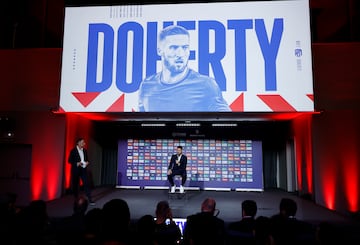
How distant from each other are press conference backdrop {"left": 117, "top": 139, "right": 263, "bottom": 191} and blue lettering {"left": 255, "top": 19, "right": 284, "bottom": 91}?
9.55 feet

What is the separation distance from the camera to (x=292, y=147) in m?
8.49

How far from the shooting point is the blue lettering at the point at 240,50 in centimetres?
629

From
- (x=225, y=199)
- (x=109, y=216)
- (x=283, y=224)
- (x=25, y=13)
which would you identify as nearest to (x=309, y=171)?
(x=225, y=199)

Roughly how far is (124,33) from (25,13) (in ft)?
13.8

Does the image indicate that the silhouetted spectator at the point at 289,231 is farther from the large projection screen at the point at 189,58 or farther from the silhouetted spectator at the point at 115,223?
the large projection screen at the point at 189,58

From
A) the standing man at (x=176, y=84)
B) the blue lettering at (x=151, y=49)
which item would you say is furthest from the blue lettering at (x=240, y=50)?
the blue lettering at (x=151, y=49)

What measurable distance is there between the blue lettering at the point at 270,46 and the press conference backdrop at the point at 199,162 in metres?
2.91

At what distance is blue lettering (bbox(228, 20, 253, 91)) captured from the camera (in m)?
6.29

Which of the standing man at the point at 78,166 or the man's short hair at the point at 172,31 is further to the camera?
the man's short hair at the point at 172,31

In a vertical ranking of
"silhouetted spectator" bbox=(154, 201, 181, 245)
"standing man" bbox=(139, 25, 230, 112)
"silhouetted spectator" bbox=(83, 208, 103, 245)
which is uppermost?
"standing man" bbox=(139, 25, 230, 112)

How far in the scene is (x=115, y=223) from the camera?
6.61 ft

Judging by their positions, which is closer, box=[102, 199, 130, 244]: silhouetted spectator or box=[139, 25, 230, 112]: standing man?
box=[102, 199, 130, 244]: silhouetted spectator

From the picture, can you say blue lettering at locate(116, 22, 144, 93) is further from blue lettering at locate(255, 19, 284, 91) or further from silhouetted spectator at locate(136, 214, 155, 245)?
silhouetted spectator at locate(136, 214, 155, 245)

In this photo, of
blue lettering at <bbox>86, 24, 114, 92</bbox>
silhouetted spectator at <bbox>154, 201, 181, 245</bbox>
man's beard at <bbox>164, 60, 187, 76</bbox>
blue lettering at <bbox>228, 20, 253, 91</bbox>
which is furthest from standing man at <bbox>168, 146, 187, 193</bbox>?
silhouetted spectator at <bbox>154, 201, 181, 245</bbox>
